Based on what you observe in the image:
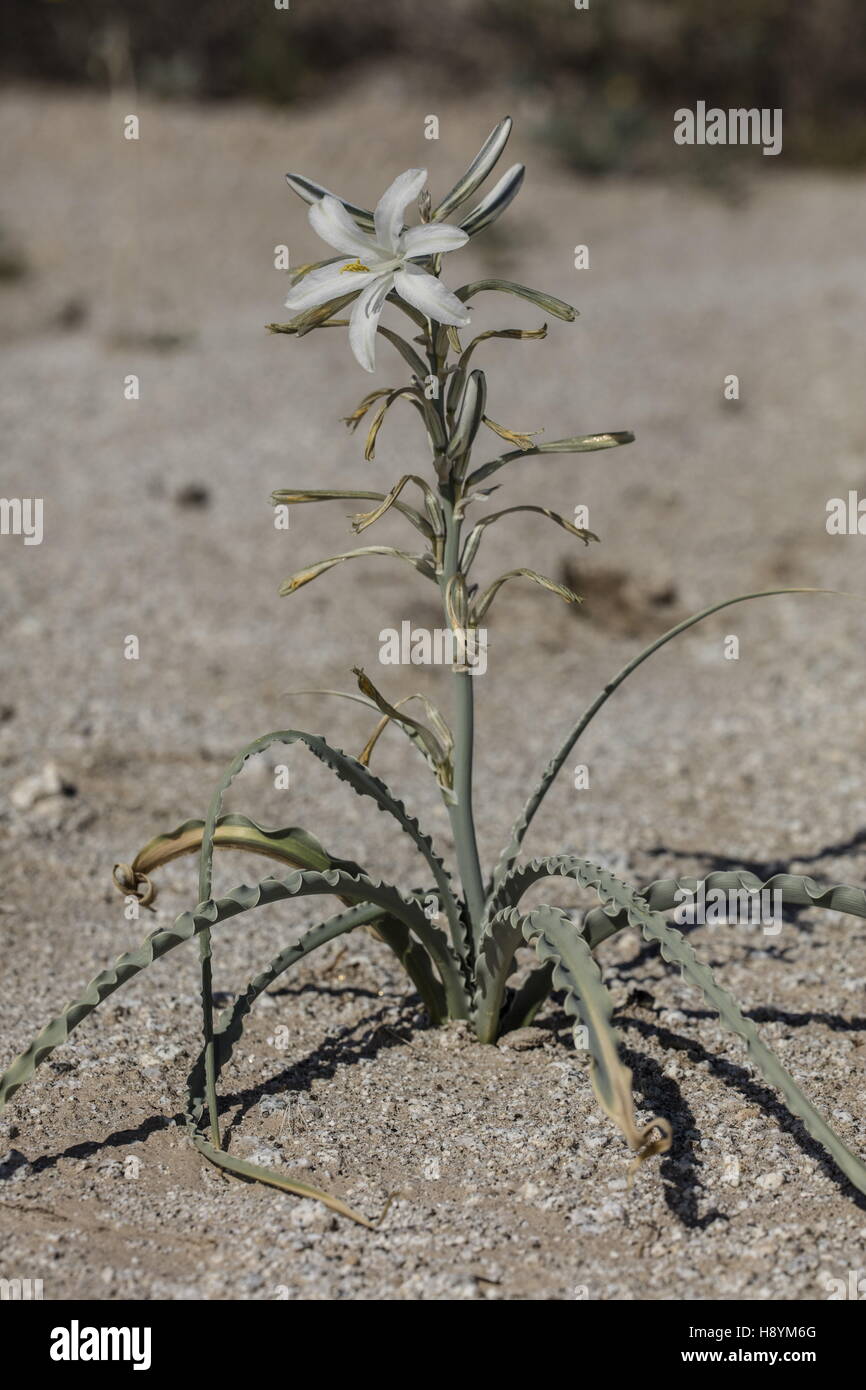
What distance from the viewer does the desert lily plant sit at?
5.08ft

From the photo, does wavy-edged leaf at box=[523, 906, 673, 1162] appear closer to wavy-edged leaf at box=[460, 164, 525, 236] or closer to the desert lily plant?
the desert lily plant

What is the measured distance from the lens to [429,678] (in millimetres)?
3973

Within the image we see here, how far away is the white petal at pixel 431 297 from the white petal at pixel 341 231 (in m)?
0.08

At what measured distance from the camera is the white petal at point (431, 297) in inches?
60.0

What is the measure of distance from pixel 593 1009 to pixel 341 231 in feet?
3.22

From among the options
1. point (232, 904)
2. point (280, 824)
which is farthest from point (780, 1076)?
point (280, 824)

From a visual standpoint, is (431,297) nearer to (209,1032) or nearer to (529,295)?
(529,295)

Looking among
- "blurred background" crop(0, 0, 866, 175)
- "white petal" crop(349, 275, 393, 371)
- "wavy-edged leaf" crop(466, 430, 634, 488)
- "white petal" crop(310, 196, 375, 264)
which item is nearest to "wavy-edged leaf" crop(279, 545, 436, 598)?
"wavy-edged leaf" crop(466, 430, 634, 488)

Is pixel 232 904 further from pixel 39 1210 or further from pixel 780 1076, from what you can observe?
pixel 780 1076
